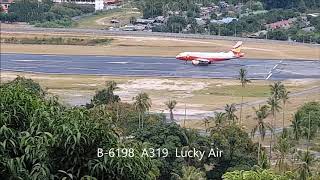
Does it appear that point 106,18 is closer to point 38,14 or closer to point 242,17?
point 38,14

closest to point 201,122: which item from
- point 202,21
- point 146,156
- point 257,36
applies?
point 146,156

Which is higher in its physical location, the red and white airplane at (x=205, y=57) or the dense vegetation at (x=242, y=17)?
the dense vegetation at (x=242, y=17)

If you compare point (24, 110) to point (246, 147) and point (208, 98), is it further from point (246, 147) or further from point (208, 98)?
point (208, 98)

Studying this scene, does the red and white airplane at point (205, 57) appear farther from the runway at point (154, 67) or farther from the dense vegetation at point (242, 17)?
the dense vegetation at point (242, 17)

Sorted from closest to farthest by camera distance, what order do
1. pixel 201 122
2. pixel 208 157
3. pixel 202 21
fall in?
pixel 208 157 → pixel 201 122 → pixel 202 21

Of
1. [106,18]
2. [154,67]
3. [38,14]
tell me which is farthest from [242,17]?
[154,67]

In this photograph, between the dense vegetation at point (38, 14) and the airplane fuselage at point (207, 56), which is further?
the dense vegetation at point (38, 14)

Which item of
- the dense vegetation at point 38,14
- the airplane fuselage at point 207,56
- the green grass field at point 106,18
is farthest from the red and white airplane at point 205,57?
the dense vegetation at point 38,14

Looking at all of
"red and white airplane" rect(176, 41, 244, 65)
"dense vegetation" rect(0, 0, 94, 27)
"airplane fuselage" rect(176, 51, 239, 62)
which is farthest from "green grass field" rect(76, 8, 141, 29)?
"red and white airplane" rect(176, 41, 244, 65)
